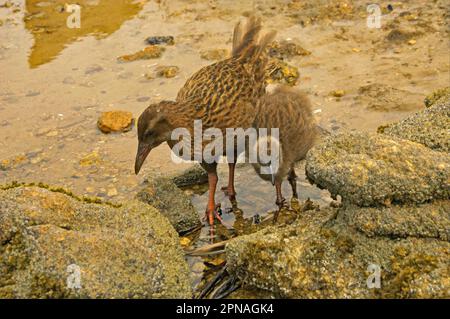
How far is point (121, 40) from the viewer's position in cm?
911

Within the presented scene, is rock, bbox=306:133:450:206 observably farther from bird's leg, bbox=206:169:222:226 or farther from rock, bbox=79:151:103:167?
rock, bbox=79:151:103:167

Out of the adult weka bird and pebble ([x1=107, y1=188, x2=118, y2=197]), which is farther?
pebble ([x1=107, y1=188, x2=118, y2=197])

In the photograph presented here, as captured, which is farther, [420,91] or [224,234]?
[420,91]

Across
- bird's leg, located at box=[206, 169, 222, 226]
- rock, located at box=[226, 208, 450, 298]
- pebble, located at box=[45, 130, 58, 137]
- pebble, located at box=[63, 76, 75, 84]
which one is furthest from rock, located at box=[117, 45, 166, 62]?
rock, located at box=[226, 208, 450, 298]

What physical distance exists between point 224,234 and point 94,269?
1.61 m

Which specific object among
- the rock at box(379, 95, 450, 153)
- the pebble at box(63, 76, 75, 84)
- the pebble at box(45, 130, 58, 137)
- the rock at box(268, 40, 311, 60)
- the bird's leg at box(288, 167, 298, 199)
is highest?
the rock at box(379, 95, 450, 153)

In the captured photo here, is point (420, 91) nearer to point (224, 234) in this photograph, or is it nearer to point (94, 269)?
point (224, 234)

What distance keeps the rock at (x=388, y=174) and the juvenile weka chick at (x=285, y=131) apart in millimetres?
1172

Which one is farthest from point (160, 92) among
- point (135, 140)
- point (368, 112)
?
point (368, 112)

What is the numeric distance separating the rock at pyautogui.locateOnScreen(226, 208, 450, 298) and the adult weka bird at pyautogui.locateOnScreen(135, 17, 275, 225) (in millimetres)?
1265

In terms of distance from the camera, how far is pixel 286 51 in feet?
26.8

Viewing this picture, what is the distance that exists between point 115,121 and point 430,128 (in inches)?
139

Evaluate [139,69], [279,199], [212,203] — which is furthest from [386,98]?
[139,69]

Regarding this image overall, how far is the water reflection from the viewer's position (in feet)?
29.8
